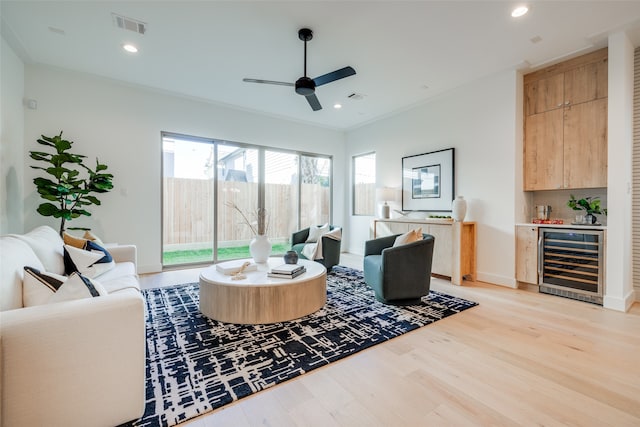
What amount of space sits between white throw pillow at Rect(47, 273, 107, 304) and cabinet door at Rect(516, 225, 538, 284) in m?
4.37

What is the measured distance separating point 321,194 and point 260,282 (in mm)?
4148

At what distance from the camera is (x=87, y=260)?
249cm

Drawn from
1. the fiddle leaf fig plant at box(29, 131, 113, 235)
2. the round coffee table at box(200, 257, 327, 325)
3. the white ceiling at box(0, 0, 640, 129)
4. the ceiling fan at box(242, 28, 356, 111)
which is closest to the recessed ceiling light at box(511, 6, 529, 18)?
the white ceiling at box(0, 0, 640, 129)

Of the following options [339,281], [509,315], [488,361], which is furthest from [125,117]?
[509,315]

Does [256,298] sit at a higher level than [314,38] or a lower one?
lower

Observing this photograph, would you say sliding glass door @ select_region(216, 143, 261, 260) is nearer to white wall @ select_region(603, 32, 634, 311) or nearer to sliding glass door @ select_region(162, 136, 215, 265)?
sliding glass door @ select_region(162, 136, 215, 265)

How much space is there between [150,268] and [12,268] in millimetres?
3157

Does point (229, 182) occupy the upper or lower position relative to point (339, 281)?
upper

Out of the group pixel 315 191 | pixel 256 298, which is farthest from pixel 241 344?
pixel 315 191

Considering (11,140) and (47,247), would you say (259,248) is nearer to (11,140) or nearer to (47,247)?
(47,247)

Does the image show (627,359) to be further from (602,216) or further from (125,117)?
(125,117)

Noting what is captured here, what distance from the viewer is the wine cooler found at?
3.04 metres

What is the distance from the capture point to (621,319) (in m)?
2.64

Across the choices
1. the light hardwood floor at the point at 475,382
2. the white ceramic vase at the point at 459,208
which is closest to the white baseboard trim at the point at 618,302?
the light hardwood floor at the point at 475,382
